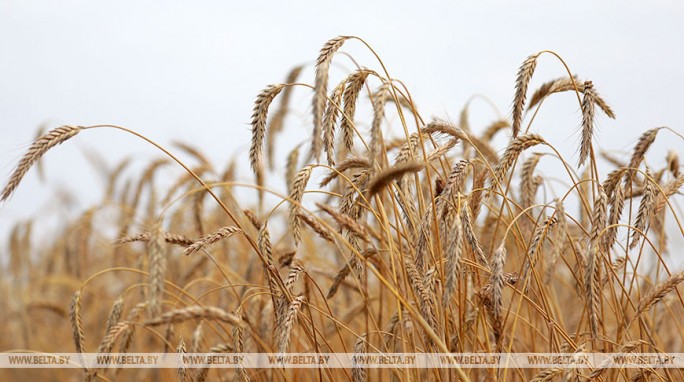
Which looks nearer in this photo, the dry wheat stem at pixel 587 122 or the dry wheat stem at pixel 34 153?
the dry wheat stem at pixel 34 153

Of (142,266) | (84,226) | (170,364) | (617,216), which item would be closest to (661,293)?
(617,216)

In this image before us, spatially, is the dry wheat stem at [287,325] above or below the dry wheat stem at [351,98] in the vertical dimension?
below

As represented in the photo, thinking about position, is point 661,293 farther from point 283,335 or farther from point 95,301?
point 95,301

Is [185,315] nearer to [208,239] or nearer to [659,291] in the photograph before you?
[208,239]

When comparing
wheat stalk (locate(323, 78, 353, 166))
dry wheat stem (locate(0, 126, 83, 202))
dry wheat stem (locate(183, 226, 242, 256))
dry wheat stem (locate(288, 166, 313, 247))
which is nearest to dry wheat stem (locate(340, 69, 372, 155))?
wheat stalk (locate(323, 78, 353, 166))

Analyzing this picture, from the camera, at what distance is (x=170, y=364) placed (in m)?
3.52

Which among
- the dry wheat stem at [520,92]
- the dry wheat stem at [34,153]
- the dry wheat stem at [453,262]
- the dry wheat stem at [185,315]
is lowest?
the dry wheat stem at [185,315]

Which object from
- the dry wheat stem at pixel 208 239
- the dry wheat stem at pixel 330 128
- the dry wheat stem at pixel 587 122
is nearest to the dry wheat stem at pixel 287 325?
the dry wheat stem at pixel 208 239

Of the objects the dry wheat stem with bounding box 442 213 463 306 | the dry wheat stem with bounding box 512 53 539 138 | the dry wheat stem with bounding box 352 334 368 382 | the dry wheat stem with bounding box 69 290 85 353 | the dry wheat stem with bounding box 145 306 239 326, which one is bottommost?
the dry wheat stem with bounding box 352 334 368 382

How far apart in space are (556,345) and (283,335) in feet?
3.78

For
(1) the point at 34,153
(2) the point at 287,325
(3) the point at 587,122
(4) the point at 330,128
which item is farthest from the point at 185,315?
(3) the point at 587,122

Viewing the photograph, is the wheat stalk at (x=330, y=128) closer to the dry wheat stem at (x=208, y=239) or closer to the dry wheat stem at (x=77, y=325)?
the dry wheat stem at (x=208, y=239)

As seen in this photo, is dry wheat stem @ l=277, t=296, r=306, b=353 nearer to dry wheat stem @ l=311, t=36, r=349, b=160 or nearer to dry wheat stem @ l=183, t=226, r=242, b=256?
dry wheat stem @ l=183, t=226, r=242, b=256

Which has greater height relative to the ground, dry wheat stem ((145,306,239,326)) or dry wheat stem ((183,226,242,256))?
dry wheat stem ((183,226,242,256))
